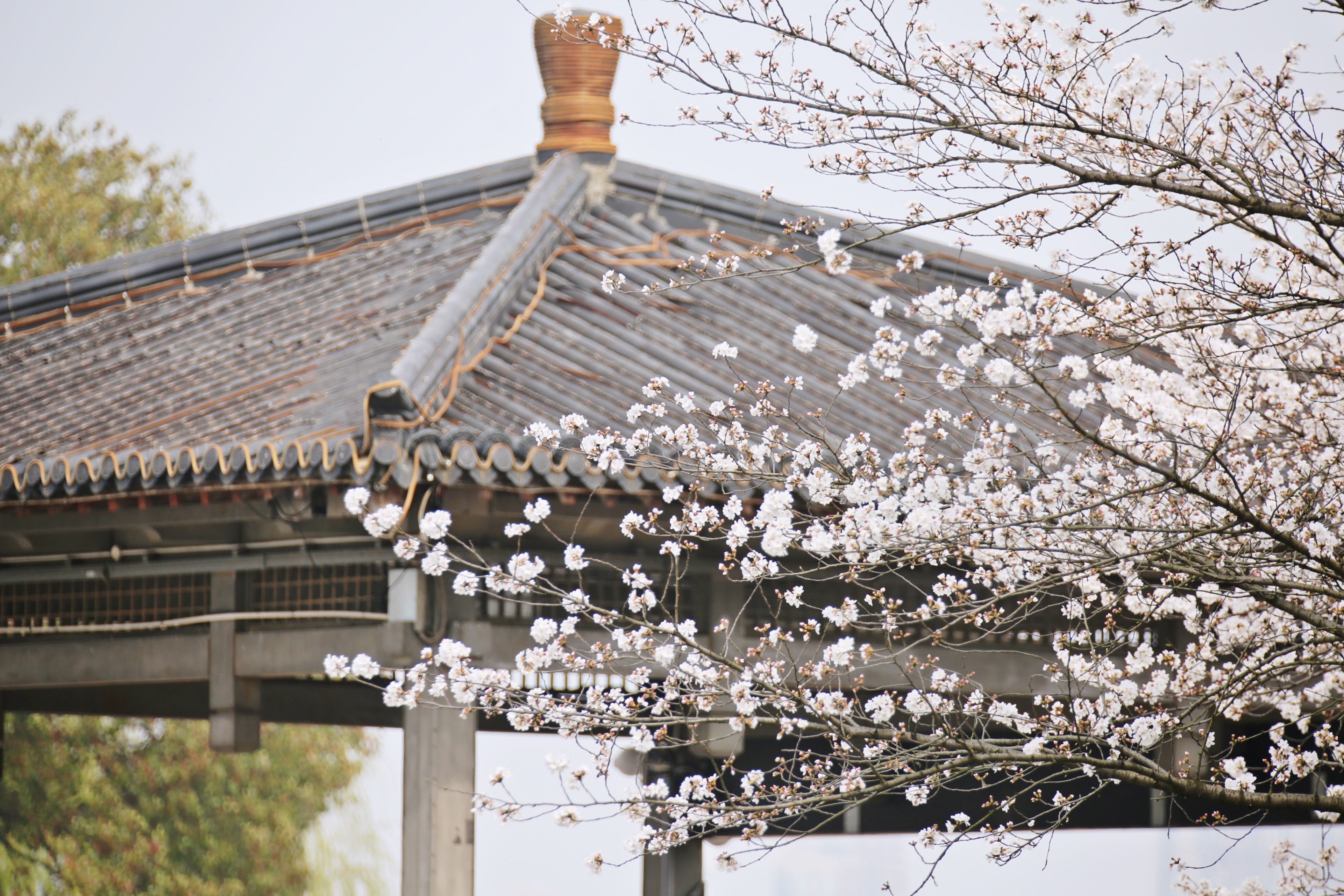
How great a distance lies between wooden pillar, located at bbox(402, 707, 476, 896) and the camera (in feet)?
16.8

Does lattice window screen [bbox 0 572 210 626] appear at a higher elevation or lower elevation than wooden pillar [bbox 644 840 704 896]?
higher

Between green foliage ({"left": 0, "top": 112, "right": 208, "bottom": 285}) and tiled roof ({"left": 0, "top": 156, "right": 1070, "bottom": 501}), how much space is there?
7.62m

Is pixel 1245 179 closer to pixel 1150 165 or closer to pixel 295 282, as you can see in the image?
pixel 1150 165

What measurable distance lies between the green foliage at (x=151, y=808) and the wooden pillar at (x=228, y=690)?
28.9ft

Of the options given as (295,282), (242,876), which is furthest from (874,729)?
(242,876)

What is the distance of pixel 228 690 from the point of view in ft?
19.3

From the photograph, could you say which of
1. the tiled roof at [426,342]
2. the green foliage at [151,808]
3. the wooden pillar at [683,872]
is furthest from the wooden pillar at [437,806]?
the green foliage at [151,808]

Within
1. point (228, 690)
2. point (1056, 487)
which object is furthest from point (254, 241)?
point (1056, 487)

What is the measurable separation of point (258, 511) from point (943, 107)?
2936mm

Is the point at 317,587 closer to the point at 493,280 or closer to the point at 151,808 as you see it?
the point at 493,280

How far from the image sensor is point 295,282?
25.3ft

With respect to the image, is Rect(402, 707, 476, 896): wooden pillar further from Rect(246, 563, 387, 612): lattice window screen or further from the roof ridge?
the roof ridge

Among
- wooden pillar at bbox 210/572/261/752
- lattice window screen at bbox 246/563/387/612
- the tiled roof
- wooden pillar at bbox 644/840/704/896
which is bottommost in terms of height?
wooden pillar at bbox 644/840/704/896

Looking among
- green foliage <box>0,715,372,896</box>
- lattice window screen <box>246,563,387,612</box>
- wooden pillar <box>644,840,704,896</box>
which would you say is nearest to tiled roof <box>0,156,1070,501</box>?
lattice window screen <box>246,563,387,612</box>
